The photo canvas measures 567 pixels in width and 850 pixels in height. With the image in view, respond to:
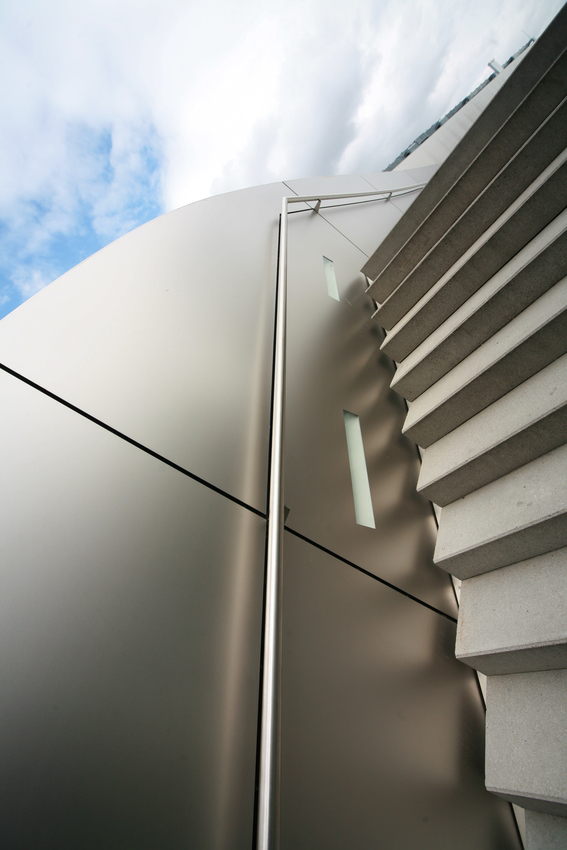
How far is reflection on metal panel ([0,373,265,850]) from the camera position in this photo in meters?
0.72

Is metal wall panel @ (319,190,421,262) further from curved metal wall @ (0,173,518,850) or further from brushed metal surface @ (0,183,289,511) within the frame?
curved metal wall @ (0,173,518,850)

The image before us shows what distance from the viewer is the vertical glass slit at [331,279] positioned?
2699 millimetres

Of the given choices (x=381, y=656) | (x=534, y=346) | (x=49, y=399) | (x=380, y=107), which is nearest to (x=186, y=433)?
(x=49, y=399)

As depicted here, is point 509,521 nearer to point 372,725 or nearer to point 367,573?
point 367,573

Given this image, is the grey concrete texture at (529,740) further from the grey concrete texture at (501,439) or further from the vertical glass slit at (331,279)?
the vertical glass slit at (331,279)

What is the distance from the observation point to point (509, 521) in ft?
4.52

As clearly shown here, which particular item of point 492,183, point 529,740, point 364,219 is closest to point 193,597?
point 529,740

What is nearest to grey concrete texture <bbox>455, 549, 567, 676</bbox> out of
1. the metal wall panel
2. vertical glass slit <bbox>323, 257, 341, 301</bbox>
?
vertical glass slit <bbox>323, 257, 341, 301</bbox>

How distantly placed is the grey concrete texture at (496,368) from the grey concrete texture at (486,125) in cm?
141

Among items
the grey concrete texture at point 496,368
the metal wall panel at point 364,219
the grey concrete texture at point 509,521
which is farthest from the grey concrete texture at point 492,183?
the grey concrete texture at point 509,521

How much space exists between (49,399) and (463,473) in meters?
1.59

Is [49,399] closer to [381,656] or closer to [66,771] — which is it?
[66,771]

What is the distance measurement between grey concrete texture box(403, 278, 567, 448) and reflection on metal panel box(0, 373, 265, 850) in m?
1.07

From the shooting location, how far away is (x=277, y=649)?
0.62 m
